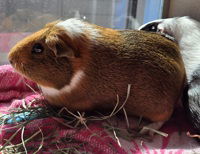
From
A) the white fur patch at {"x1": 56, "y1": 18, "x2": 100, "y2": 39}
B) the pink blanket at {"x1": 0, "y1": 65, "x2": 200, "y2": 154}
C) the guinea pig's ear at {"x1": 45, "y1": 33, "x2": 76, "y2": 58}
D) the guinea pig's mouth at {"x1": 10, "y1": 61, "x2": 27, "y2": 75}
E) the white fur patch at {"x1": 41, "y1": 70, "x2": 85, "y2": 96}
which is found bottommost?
the pink blanket at {"x1": 0, "y1": 65, "x2": 200, "y2": 154}

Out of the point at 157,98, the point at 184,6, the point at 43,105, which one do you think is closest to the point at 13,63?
the point at 43,105

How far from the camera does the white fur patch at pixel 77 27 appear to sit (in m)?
0.83

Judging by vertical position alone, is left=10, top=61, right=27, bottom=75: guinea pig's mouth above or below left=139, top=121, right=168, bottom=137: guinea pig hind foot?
above

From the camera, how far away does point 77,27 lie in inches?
33.3

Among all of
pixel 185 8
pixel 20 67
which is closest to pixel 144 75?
pixel 20 67

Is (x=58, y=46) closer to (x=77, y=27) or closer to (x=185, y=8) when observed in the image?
(x=77, y=27)

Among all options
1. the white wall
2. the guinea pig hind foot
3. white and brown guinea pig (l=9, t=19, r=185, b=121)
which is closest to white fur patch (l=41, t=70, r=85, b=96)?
white and brown guinea pig (l=9, t=19, r=185, b=121)

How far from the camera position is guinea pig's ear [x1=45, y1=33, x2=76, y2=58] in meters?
0.78

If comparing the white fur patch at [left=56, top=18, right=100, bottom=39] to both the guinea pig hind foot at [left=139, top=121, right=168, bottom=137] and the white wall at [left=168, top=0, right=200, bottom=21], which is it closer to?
the guinea pig hind foot at [left=139, top=121, right=168, bottom=137]

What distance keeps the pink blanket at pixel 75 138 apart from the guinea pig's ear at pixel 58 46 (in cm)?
22

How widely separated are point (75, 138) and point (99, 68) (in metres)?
0.22

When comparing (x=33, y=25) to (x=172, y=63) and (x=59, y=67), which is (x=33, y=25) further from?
(x=172, y=63)

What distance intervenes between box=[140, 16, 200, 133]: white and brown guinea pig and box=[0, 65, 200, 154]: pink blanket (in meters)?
0.08

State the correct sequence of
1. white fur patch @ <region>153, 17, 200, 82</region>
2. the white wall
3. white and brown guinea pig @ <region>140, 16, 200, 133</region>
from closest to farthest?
white and brown guinea pig @ <region>140, 16, 200, 133</region> < white fur patch @ <region>153, 17, 200, 82</region> < the white wall
